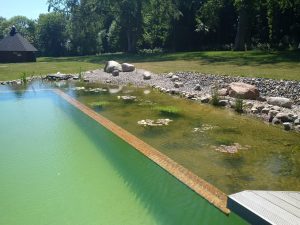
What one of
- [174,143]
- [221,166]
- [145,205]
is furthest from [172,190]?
[174,143]

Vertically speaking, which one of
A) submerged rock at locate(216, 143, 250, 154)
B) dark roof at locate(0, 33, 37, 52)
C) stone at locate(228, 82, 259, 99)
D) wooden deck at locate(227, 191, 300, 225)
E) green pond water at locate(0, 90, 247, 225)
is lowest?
submerged rock at locate(216, 143, 250, 154)

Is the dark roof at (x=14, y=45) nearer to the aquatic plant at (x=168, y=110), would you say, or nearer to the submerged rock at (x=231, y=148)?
the aquatic plant at (x=168, y=110)

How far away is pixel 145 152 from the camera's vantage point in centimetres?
751

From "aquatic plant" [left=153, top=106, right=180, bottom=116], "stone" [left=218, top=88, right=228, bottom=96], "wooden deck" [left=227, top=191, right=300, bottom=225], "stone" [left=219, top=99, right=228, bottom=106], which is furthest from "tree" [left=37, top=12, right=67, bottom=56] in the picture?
"wooden deck" [left=227, top=191, right=300, bottom=225]

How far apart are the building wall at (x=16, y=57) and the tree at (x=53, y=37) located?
48.8 feet

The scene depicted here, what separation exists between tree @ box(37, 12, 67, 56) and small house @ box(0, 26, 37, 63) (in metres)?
14.5

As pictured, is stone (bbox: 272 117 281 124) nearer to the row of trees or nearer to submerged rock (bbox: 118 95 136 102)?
submerged rock (bbox: 118 95 136 102)

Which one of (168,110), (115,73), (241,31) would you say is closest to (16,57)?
(115,73)

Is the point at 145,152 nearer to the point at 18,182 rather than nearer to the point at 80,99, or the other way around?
the point at 18,182

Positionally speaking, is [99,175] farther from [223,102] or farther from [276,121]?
[223,102]

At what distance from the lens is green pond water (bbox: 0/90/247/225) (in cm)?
509

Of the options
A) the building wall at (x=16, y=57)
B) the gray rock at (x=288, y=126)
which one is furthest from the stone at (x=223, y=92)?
the building wall at (x=16, y=57)

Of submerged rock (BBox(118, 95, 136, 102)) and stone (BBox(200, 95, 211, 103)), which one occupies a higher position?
stone (BBox(200, 95, 211, 103))

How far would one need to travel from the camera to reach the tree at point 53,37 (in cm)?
5769
